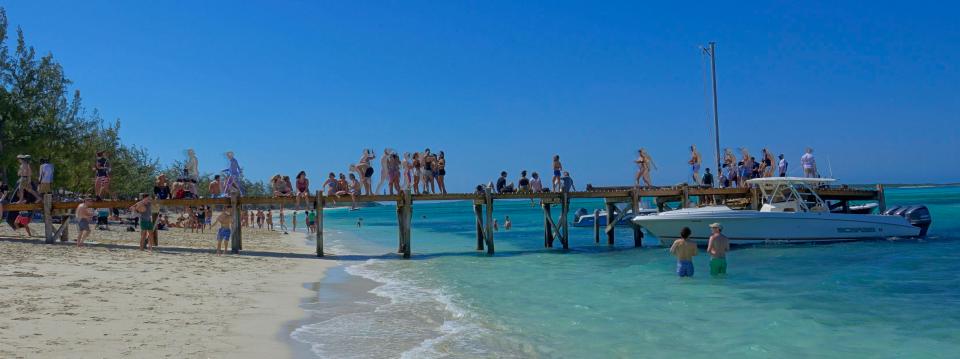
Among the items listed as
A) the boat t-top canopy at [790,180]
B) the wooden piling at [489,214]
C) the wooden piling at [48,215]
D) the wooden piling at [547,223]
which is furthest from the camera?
the wooden piling at [547,223]

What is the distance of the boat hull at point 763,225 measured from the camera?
902 inches

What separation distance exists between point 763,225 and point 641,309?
12.8m

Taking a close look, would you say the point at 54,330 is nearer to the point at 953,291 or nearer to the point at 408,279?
the point at 408,279

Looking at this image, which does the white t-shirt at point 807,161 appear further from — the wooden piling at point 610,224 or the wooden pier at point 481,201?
the wooden piling at point 610,224

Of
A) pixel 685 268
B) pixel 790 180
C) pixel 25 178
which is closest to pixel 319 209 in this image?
pixel 25 178

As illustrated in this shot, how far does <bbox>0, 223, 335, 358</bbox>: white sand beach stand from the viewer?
24.9 ft

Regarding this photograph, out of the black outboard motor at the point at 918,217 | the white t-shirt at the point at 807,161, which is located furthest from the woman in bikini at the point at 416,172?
the black outboard motor at the point at 918,217

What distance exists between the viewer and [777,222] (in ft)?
76.4

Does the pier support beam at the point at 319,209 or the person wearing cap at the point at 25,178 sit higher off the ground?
the person wearing cap at the point at 25,178

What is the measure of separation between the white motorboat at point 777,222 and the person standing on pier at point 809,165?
733 mm

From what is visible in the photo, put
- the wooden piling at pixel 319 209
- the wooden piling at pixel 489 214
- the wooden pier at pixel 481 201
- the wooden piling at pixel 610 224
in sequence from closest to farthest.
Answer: the wooden pier at pixel 481 201, the wooden piling at pixel 319 209, the wooden piling at pixel 489 214, the wooden piling at pixel 610 224

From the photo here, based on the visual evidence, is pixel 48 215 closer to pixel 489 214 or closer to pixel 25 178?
pixel 25 178

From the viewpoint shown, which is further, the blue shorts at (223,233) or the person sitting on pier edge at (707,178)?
the person sitting on pier edge at (707,178)

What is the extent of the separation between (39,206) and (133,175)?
35.7m
